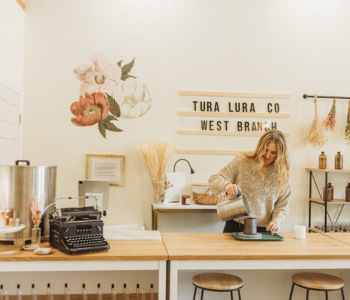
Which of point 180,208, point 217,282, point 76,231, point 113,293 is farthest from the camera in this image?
point 180,208

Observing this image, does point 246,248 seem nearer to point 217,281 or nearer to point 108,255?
point 217,281

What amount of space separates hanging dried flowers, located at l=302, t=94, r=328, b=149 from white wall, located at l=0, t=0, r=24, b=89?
359 centimetres

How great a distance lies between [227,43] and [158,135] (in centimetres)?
148

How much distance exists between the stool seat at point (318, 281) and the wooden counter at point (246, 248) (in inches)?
9.8

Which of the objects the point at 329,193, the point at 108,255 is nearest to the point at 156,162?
the point at 108,255

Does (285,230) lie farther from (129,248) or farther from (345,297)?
(129,248)

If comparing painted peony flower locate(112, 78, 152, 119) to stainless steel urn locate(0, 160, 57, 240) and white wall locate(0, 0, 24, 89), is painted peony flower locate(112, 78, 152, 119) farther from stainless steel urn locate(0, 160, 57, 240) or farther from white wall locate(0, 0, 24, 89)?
stainless steel urn locate(0, 160, 57, 240)

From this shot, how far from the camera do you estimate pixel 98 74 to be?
4.27 metres

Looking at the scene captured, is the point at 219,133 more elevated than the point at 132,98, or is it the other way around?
the point at 132,98

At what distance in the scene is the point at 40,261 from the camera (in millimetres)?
2152

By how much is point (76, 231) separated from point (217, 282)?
104 centimetres

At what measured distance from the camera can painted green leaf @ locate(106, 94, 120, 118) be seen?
428cm

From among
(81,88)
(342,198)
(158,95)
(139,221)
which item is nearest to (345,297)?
(342,198)

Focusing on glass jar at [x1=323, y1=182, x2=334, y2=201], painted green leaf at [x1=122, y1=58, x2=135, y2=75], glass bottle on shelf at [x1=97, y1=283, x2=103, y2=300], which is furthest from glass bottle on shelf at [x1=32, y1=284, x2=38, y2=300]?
glass jar at [x1=323, y1=182, x2=334, y2=201]
